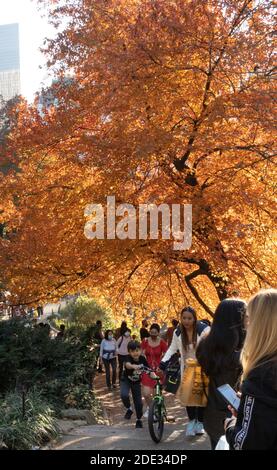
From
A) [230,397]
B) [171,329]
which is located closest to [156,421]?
[230,397]

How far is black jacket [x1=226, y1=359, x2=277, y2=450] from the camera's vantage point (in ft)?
7.32

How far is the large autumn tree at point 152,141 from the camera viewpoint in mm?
9344

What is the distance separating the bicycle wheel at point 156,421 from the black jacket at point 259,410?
4.85 m

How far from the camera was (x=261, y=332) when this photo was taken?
2.35 m

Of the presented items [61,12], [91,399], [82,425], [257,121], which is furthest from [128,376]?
[61,12]

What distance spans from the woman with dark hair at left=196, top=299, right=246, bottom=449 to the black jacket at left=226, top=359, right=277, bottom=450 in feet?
4.02

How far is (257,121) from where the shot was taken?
8953 mm

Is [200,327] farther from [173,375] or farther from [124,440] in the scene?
[124,440]

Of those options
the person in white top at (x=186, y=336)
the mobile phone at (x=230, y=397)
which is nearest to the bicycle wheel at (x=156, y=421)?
the person in white top at (x=186, y=336)

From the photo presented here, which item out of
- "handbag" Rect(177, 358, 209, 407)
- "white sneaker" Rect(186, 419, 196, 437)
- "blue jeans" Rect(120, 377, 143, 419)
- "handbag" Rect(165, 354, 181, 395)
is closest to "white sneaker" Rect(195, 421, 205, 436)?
"white sneaker" Rect(186, 419, 196, 437)

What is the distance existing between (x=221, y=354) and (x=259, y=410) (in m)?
1.46

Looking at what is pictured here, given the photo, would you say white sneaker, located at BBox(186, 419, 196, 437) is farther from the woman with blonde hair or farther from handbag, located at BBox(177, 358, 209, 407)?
the woman with blonde hair

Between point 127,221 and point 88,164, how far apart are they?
126 centimetres

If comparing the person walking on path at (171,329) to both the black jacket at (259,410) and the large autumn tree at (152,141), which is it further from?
the black jacket at (259,410)
